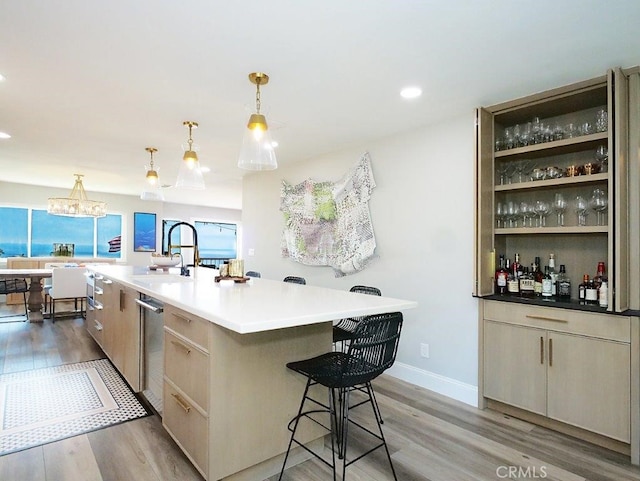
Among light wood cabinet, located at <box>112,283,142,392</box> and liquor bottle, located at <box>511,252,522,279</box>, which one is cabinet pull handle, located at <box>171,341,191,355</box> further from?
liquor bottle, located at <box>511,252,522,279</box>

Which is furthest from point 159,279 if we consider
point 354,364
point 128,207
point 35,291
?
point 128,207

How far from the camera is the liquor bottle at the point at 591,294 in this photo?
231cm

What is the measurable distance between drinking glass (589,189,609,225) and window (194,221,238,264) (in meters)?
9.11

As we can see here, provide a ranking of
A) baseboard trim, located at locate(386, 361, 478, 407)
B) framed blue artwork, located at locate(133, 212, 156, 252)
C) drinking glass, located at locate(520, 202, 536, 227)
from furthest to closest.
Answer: framed blue artwork, located at locate(133, 212, 156, 252), baseboard trim, located at locate(386, 361, 478, 407), drinking glass, located at locate(520, 202, 536, 227)

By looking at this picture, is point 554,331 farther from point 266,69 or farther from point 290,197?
point 290,197

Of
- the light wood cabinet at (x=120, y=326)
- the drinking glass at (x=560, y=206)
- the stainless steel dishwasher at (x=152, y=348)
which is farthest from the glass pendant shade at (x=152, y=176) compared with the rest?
the drinking glass at (x=560, y=206)

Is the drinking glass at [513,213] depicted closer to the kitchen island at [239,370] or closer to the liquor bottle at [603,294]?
the liquor bottle at [603,294]

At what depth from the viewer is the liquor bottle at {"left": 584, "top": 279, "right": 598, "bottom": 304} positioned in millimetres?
2307

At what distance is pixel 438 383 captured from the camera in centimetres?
304

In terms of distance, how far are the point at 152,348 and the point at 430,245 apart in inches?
92.0

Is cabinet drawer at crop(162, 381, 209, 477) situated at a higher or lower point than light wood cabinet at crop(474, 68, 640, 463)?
lower

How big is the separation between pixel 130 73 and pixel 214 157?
2.13 m

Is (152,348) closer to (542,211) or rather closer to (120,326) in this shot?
(120,326)

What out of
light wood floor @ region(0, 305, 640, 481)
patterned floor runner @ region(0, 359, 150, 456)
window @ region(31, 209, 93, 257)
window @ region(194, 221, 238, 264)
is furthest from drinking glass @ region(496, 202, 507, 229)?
window @ region(194, 221, 238, 264)
